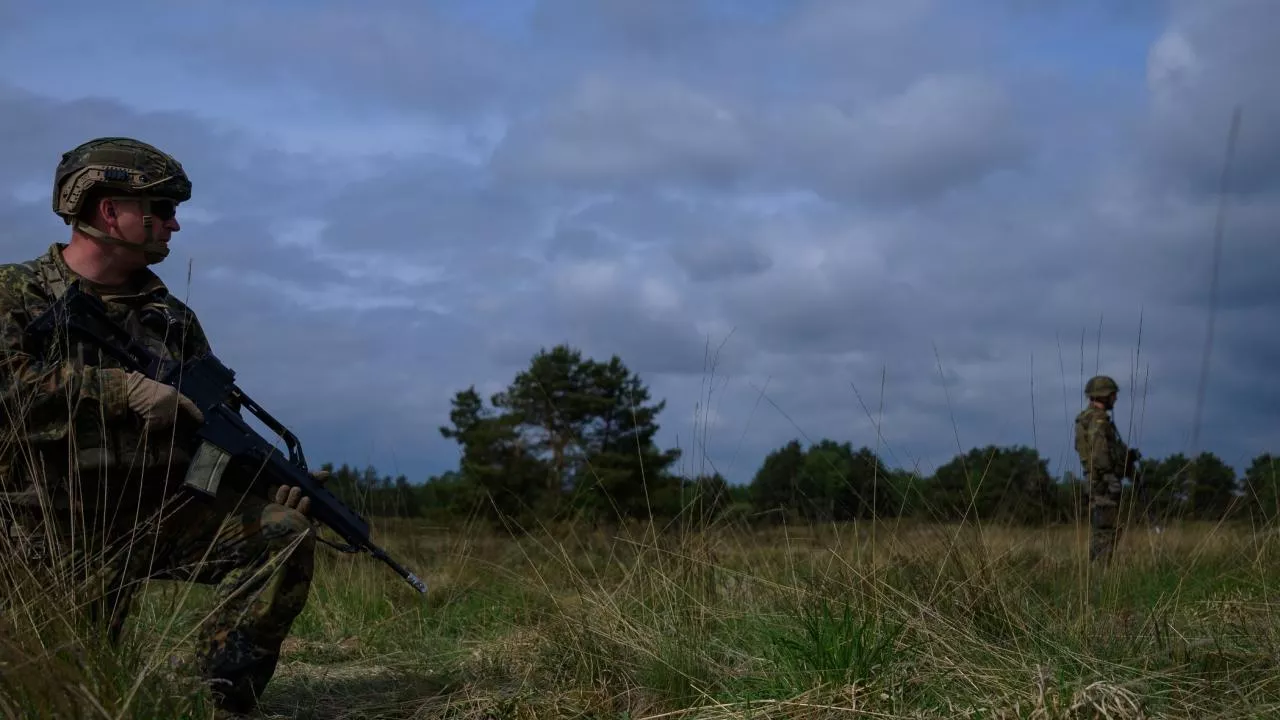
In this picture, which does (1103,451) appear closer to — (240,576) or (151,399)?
(240,576)

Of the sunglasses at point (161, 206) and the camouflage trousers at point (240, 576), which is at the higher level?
the sunglasses at point (161, 206)

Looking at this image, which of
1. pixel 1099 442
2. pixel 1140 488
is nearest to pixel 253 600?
pixel 1140 488

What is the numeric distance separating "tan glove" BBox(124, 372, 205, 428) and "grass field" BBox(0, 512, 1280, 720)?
2.02ft

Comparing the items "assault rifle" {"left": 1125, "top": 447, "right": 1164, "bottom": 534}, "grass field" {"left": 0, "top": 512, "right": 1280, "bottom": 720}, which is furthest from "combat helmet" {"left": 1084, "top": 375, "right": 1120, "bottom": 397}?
"grass field" {"left": 0, "top": 512, "right": 1280, "bottom": 720}

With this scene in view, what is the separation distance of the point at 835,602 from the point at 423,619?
111 inches

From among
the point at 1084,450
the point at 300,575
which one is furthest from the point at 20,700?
the point at 1084,450

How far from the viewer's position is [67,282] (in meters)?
3.83

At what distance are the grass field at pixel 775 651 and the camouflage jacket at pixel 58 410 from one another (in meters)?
0.55

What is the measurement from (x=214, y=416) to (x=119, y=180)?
0.86 m

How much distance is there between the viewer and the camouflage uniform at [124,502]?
353 cm

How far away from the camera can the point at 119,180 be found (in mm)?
3881

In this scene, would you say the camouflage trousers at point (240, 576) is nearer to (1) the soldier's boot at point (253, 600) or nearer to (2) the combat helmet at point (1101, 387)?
(1) the soldier's boot at point (253, 600)

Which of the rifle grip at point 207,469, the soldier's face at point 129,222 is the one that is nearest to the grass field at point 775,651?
the rifle grip at point 207,469

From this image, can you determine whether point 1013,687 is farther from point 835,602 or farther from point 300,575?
point 300,575
